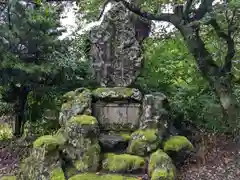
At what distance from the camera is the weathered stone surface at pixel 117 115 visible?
19.9ft

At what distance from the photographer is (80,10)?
976cm

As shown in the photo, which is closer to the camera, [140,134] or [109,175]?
[109,175]

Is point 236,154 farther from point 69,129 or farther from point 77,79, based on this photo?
point 77,79

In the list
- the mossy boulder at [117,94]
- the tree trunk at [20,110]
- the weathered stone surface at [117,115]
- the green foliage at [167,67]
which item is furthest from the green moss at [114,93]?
the tree trunk at [20,110]

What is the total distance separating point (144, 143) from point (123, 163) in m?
0.53

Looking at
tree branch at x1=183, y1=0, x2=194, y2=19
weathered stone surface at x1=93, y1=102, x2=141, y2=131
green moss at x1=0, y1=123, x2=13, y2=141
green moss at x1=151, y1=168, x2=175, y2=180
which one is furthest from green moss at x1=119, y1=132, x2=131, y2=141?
green moss at x1=0, y1=123, x2=13, y2=141

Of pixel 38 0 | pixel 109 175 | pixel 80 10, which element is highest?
pixel 80 10

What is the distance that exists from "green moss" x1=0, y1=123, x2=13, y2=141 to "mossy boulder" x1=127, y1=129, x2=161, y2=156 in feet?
15.8

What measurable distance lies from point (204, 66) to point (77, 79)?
11.1ft

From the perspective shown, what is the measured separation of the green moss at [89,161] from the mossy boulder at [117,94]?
3.92ft

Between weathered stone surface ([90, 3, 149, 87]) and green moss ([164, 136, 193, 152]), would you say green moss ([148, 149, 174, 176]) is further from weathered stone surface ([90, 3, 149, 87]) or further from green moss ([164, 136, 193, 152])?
weathered stone surface ([90, 3, 149, 87])

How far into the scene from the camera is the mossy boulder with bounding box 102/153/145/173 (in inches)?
202

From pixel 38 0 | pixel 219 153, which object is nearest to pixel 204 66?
pixel 219 153

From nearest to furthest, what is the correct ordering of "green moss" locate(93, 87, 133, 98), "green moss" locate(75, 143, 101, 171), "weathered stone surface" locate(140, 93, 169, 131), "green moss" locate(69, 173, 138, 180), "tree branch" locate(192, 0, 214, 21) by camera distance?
"green moss" locate(69, 173, 138, 180)
"green moss" locate(75, 143, 101, 171)
"weathered stone surface" locate(140, 93, 169, 131)
"green moss" locate(93, 87, 133, 98)
"tree branch" locate(192, 0, 214, 21)
